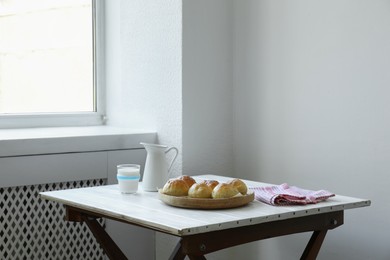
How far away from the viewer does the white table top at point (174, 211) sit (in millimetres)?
2268

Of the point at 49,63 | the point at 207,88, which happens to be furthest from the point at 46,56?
the point at 207,88

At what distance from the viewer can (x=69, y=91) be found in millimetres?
3844

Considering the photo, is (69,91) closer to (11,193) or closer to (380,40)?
(11,193)

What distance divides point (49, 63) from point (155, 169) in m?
1.19

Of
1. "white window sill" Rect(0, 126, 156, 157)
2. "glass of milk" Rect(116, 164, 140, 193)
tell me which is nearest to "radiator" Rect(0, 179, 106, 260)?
"white window sill" Rect(0, 126, 156, 157)

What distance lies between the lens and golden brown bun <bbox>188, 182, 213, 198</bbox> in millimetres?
2506

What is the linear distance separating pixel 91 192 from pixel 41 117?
1.01 meters

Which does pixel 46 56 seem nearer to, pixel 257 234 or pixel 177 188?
pixel 177 188

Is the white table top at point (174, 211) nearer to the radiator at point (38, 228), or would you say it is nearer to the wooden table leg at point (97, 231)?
the wooden table leg at point (97, 231)

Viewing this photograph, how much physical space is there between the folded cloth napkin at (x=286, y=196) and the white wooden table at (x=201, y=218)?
0.03 meters

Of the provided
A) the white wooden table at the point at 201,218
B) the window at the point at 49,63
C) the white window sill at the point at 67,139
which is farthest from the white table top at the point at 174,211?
the window at the point at 49,63

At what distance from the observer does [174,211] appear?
97.3 inches

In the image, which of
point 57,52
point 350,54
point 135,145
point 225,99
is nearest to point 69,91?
point 57,52

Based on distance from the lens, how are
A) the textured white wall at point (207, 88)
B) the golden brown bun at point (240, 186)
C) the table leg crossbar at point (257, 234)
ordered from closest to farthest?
the table leg crossbar at point (257, 234), the golden brown bun at point (240, 186), the textured white wall at point (207, 88)
